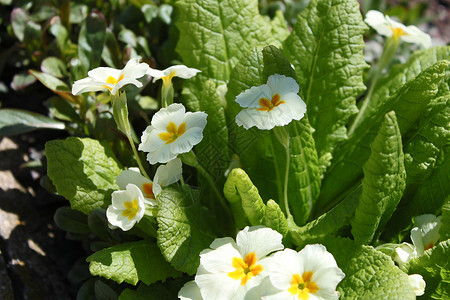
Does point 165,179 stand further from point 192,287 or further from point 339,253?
point 339,253

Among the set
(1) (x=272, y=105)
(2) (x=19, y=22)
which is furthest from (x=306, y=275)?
(2) (x=19, y=22)

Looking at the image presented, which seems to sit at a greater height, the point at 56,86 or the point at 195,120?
the point at 195,120

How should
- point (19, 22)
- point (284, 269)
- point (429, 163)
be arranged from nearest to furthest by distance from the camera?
point (284, 269) → point (429, 163) → point (19, 22)

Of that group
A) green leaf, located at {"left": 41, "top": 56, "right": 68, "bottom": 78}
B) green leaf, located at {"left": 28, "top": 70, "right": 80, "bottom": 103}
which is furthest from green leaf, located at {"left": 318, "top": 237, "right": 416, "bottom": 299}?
green leaf, located at {"left": 41, "top": 56, "right": 68, "bottom": 78}

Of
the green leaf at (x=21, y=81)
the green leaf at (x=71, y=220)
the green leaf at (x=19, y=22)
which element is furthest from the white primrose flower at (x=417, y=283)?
the green leaf at (x=19, y=22)

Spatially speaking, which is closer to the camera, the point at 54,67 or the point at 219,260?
the point at 219,260

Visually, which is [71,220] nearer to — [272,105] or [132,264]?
[132,264]
